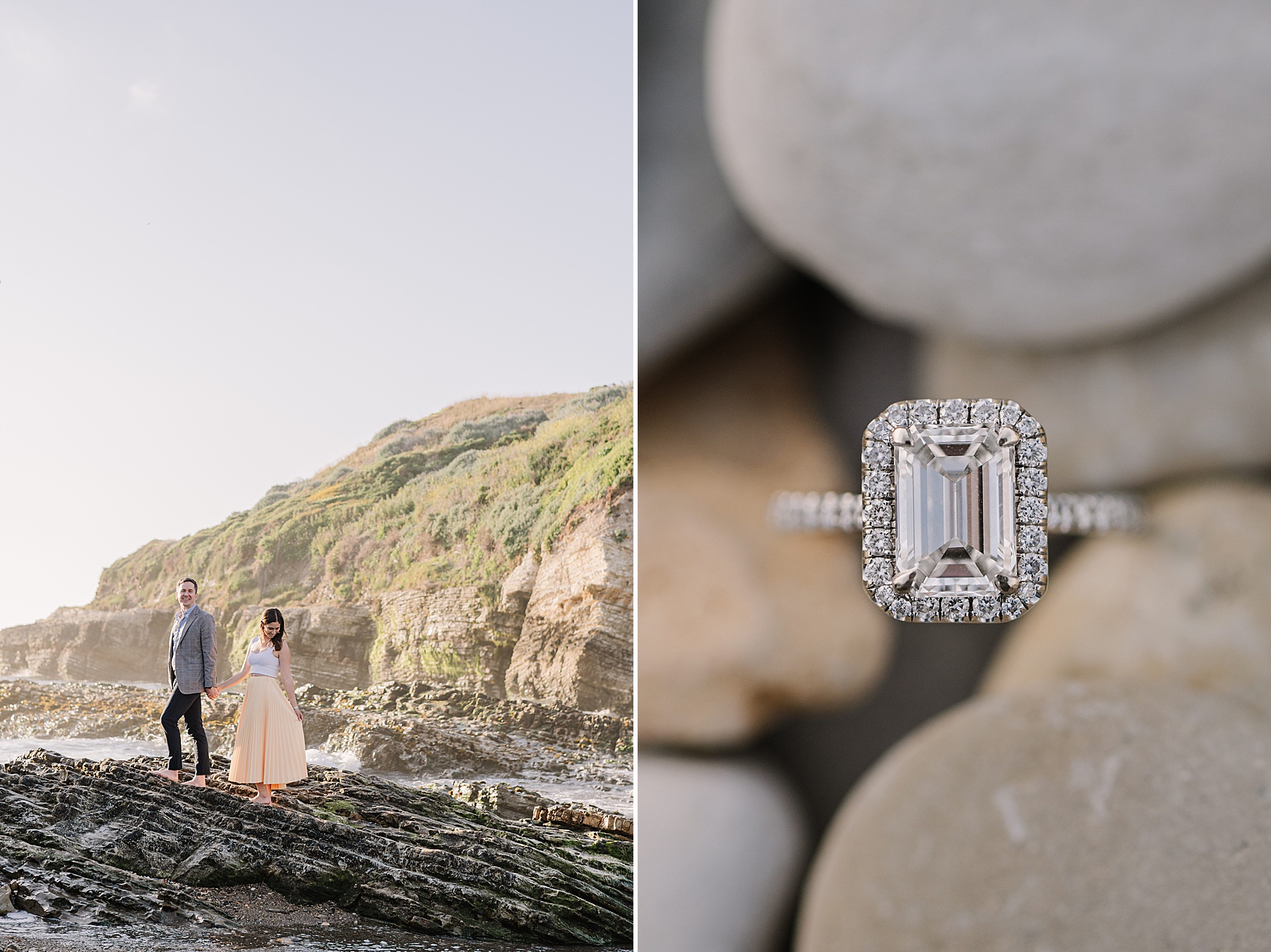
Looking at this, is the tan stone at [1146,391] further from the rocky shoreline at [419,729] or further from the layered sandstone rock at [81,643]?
the layered sandstone rock at [81,643]

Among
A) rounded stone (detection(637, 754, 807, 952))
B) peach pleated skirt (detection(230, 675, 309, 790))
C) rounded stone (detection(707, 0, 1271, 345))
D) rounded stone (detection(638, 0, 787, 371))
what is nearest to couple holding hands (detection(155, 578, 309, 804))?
peach pleated skirt (detection(230, 675, 309, 790))

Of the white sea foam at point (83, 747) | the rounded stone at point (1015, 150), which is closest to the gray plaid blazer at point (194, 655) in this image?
the white sea foam at point (83, 747)

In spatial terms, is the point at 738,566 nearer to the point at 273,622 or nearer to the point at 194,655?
the point at 273,622

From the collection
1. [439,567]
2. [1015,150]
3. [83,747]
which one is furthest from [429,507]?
[1015,150]

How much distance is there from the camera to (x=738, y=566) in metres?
0.74

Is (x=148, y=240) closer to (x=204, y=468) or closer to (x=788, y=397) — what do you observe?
(x=204, y=468)

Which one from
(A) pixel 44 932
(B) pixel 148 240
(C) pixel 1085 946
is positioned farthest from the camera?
(B) pixel 148 240

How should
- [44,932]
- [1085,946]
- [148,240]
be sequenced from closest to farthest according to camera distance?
[1085,946]
[44,932]
[148,240]

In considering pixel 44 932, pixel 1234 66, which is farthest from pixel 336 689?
pixel 1234 66

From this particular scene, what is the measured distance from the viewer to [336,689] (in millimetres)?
1371

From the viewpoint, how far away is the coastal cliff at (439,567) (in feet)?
4.44

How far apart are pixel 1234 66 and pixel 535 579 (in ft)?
3.70

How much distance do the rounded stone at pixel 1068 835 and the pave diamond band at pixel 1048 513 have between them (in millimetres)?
150

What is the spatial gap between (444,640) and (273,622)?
12.5 inches
